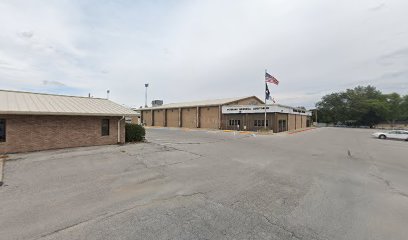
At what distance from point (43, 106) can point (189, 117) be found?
32283mm

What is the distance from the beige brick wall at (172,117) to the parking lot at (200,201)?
38199mm

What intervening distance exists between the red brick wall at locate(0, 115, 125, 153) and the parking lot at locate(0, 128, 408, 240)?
2.99m

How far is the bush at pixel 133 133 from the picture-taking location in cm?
1823

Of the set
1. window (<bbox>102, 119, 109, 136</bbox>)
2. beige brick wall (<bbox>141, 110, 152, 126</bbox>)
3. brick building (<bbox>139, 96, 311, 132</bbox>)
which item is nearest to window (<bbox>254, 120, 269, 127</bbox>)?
brick building (<bbox>139, 96, 311, 132</bbox>)

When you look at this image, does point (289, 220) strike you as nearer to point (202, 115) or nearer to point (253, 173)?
point (253, 173)

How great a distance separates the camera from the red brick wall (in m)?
12.3

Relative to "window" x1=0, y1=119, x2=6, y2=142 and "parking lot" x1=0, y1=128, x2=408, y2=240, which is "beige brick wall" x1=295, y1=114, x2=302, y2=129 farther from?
"window" x1=0, y1=119, x2=6, y2=142

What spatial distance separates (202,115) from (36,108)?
104ft

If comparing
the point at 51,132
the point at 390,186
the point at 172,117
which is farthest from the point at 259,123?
the point at 51,132

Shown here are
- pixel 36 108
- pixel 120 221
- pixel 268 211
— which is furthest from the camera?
pixel 36 108

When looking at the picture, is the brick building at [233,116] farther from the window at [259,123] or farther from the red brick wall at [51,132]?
the red brick wall at [51,132]

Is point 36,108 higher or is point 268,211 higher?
point 36,108

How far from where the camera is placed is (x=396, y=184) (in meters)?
7.69

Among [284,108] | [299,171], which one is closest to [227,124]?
[284,108]
